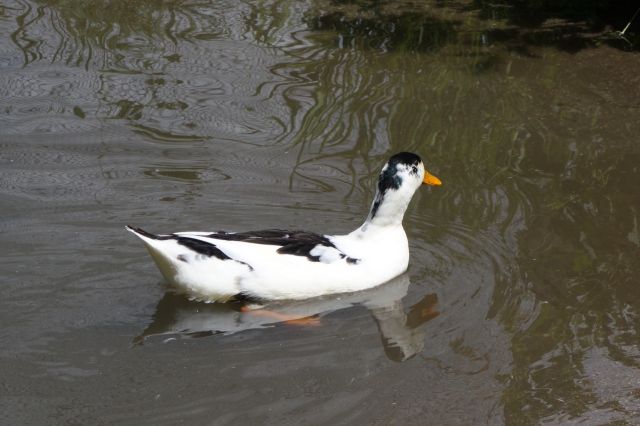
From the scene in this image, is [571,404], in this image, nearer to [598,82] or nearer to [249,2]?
[598,82]

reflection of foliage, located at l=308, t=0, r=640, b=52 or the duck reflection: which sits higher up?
reflection of foliage, located at l=308, t=0, r=640, b=52

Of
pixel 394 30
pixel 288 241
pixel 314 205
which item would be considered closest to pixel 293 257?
pixel 288 241

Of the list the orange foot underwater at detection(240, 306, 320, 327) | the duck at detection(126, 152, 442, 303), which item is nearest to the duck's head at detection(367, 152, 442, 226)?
the duck at detection(126, 152, 442, 303)

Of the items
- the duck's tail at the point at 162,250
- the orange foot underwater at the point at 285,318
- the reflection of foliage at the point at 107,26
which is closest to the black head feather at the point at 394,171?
the orange foot underwater at the point at 285,318

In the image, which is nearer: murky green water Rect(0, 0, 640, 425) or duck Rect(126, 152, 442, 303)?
murky green water Rect(0, 0, 640, 425)

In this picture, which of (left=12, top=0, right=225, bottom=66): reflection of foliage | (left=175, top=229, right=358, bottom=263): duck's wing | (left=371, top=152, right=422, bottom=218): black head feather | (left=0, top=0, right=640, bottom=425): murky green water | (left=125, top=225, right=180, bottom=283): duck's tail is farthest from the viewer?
(left=12, top=0, right=225, bottom=66): reflection of foliage

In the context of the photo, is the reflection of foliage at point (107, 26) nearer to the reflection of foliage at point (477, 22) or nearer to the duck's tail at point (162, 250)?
the reflection of foliage at point (477, 22)

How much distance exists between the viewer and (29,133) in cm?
Answer: 752

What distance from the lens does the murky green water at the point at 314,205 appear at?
16.2 ft

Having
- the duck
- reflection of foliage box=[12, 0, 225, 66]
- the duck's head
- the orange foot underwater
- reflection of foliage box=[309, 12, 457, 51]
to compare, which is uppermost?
reflection of foliage box=[309, 12, 457, 51]

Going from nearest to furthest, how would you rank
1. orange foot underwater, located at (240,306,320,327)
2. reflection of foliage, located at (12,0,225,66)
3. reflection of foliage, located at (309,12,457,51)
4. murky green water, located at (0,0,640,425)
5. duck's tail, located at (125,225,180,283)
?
murky green water, located at (0,0,640,425) < duck's tail, located at (125,225,180,283) < orange foot underwater, located at (240,306,320,327) < reflection of foliage, located at (12,0,225,66) < reflection of foliage, located at (309,12,457,51)

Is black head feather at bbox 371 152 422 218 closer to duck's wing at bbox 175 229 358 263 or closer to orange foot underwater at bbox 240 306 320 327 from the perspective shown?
duck's wing at bbox 175 229 358 263

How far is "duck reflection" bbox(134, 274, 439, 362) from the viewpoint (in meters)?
5.50

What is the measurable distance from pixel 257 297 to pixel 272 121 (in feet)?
8.05
